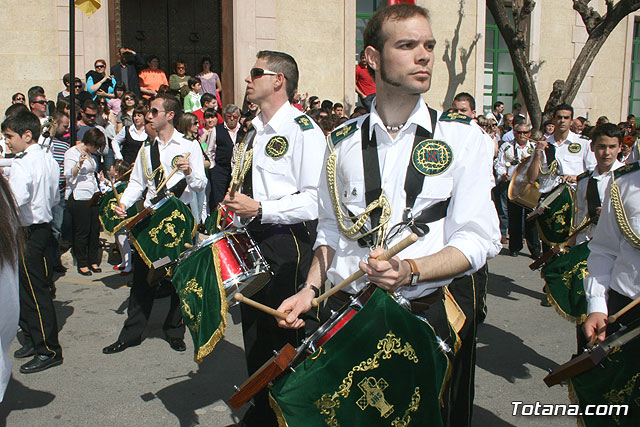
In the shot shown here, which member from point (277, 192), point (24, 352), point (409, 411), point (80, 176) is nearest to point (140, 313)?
point (24, 352)

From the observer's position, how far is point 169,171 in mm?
5742

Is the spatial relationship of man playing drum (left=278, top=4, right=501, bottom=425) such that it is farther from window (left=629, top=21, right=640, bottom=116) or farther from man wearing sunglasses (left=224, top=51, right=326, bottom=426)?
window (left=629, top=21, right=640, bottom=116)

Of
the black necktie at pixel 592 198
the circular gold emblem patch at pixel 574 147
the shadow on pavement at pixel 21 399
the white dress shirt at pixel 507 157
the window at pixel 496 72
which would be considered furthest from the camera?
the window at pixel 496 72

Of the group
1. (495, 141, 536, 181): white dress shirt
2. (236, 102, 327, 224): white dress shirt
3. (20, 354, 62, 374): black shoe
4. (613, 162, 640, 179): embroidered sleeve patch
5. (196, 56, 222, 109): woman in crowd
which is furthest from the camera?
(196, 56, 222, 109): woman in crowd

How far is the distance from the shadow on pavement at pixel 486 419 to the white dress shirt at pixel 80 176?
6.03 metres

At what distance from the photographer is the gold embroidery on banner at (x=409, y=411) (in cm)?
210

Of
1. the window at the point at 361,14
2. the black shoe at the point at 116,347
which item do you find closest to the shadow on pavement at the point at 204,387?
the black shoe at the point at 116,347

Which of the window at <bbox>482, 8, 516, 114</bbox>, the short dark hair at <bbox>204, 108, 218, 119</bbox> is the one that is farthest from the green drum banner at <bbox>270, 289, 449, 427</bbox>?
the window at <bbox>482, 8, 516, 114</bbox>

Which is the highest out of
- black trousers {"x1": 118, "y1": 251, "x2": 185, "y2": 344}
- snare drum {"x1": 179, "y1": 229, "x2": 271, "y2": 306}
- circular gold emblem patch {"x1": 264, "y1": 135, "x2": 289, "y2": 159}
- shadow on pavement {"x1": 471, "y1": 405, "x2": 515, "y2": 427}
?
circular gold emblem patch {"x1": 264, "y1": 135, "x2": 289, "y2": 159}

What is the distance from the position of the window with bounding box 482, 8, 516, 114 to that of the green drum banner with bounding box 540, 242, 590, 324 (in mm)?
13639

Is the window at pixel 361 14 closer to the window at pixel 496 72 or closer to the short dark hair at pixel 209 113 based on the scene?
the window at pixel 496 72

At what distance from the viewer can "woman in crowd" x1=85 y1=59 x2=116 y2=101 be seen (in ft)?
37.3

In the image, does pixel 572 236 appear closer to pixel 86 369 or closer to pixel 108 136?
pixel 86 369

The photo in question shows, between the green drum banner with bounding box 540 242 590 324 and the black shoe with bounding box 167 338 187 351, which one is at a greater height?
the green drum banner with bounding box 540 242 590 324
